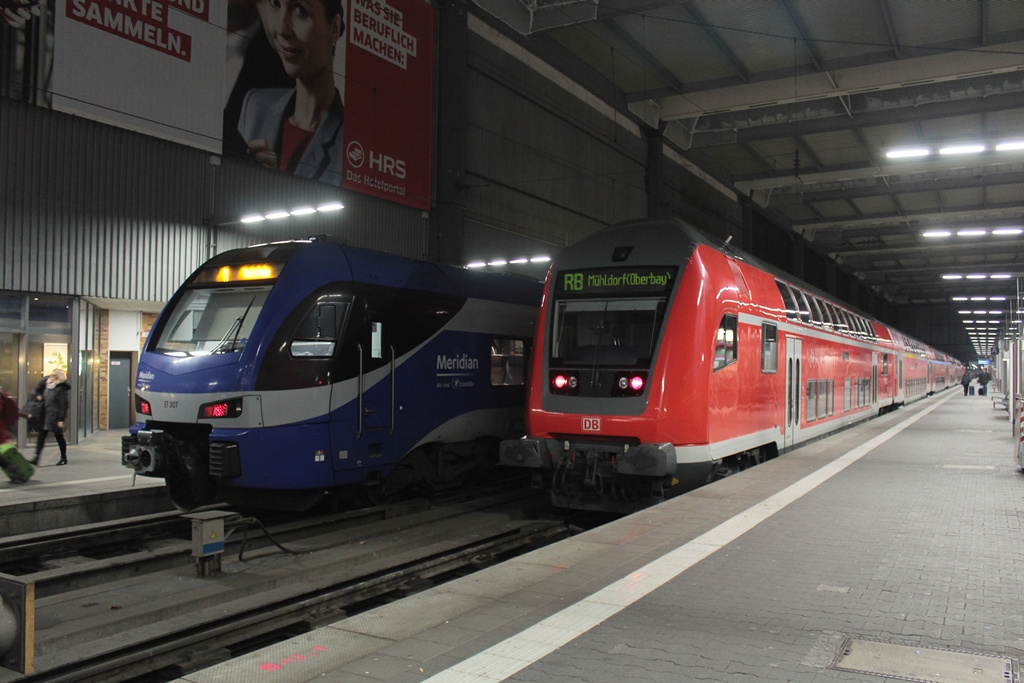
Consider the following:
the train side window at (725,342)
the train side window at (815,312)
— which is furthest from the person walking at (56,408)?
the train side window at (815,312)

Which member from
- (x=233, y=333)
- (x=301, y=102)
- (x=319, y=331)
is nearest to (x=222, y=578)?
(x=233, y=333)

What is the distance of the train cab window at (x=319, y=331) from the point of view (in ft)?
27.5

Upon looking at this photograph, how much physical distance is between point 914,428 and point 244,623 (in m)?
17.4

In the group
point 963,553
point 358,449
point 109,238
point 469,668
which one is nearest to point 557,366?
point 358,449

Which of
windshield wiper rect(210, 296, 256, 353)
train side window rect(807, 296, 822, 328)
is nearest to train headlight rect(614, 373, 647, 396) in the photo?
windshield wiper rect(210, 296, 256, 353)

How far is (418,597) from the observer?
5219 millimetres

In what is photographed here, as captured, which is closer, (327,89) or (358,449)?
(358,449)

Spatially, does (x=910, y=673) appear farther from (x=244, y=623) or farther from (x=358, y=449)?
(x=358, y=449)

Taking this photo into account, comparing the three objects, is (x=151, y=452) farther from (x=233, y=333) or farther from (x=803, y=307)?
(x=803, y=307)

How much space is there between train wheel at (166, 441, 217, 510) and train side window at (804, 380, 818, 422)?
9.90m

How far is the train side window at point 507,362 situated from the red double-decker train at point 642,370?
1993mm

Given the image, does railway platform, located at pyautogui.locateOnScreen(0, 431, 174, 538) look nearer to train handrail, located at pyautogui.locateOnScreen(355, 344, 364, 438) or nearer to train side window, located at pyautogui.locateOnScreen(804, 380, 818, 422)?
train handrail, located at pyautogui.locateOnScreen(355, 344, 364, 438)

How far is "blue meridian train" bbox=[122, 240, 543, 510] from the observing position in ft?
26.3

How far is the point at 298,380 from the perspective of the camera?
8.30m
